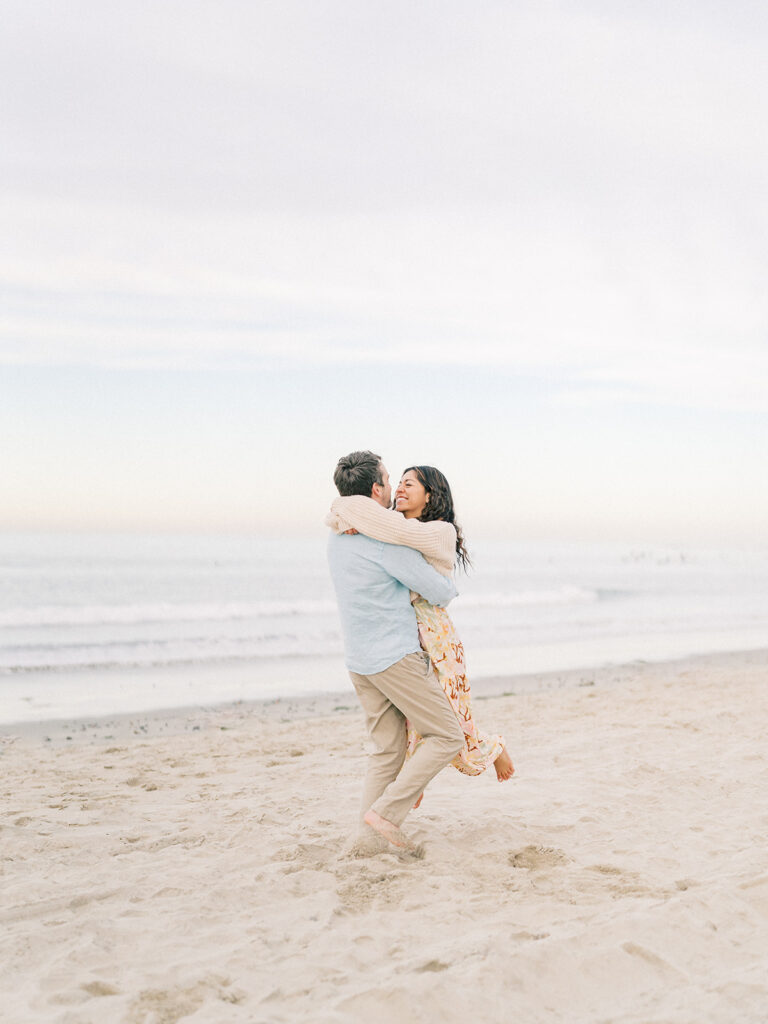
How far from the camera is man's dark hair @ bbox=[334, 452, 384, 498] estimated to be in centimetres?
400

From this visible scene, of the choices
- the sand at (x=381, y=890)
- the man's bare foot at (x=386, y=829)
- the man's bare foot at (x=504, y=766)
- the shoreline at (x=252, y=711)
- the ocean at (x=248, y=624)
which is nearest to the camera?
the sand at (x=381, y=890)

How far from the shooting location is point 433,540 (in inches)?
152

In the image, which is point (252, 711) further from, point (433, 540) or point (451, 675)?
point (433, 540)

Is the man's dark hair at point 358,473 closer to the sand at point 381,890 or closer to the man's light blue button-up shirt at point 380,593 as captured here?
the man's light blue button-up shirt at point 380,593

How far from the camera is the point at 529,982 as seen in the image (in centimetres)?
288

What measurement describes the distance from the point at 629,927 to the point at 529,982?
1.91ft

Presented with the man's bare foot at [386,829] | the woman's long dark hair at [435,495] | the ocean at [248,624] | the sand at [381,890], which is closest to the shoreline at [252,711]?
the ocean at [248,624]

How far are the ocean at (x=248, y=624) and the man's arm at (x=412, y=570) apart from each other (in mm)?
6115

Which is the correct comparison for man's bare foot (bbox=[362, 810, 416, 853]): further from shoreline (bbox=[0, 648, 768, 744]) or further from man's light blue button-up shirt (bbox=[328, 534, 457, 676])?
shoreline (bbox=[0, 648, 768, 744])

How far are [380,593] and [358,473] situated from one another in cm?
58

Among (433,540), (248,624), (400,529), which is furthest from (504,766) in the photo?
(248,624)

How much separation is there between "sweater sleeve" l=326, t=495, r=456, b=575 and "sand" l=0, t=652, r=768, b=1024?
151 centimetres

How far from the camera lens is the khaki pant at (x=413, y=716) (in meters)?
3.95

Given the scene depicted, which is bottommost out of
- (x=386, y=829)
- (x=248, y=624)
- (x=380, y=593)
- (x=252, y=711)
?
(x=248, y=624)
